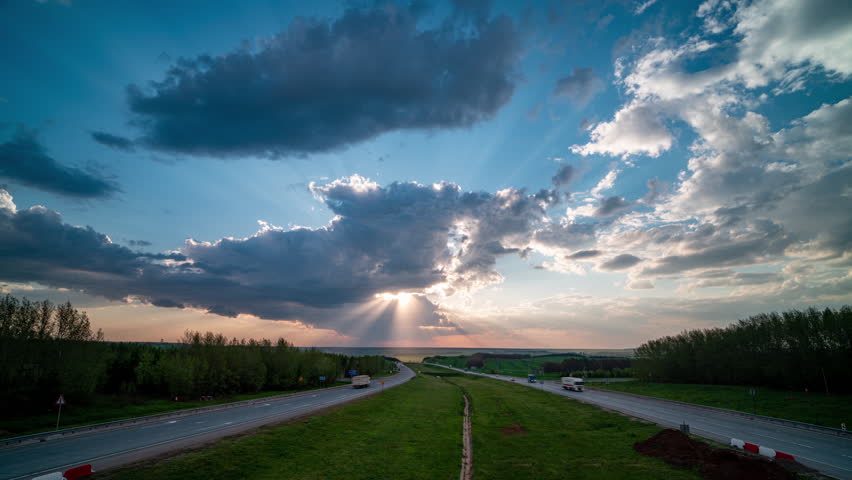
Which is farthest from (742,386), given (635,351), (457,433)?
(457,433)

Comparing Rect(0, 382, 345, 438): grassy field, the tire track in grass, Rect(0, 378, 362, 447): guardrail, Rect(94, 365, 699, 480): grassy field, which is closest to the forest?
Rect(0, 382, 345, 438): grassy field

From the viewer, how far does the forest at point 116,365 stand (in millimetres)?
46812

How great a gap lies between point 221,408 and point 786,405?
84457mm

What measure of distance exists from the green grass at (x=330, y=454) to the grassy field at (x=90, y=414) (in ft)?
81.2

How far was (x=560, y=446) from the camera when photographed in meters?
32.8

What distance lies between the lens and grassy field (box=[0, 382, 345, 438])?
38344 millimetres

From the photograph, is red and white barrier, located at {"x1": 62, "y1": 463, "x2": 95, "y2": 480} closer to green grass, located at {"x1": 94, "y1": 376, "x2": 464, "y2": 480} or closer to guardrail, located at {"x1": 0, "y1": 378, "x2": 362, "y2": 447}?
green grass, located at {"x1": 94, "y1": 376, "x2": 464, "y2": 480}

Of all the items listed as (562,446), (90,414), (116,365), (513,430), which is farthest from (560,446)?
(116,365)

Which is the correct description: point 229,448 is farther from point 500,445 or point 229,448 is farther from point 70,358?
point 70,358

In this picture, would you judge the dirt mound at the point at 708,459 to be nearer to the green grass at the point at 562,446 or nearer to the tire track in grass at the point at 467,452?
the green grass at the point at 562,446

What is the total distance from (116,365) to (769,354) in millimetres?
130520

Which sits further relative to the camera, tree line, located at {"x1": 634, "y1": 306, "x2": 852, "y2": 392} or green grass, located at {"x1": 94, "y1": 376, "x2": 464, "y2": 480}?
tree line, located at {"x1": 634, "y1": 306, "x2": 852, "y2": 392}

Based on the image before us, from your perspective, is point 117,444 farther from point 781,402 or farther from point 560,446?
point 781,402

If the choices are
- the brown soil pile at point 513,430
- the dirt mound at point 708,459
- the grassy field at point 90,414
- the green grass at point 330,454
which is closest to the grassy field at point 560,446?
the brown soil pile at point 513,430
